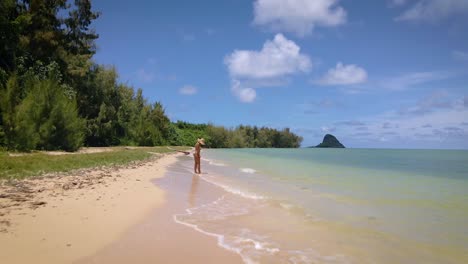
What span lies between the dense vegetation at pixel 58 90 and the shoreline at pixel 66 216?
45.2 feet

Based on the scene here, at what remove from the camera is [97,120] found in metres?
39.0

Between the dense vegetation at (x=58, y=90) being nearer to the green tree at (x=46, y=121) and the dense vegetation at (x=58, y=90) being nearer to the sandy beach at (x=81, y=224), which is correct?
the green tree at (x=46, y=121)

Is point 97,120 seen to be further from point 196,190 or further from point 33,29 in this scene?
point 196,190

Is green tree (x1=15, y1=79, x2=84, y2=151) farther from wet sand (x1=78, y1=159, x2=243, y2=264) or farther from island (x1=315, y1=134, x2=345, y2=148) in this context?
island (x1=315, y1=134, x2=345, y2=148)

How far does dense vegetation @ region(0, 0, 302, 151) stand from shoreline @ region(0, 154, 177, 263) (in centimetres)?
1379

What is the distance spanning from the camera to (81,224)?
18.4 feet

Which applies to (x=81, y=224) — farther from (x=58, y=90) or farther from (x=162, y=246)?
(x=58, y=90)

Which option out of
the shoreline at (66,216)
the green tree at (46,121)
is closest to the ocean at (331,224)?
the shoreline at (66,216)

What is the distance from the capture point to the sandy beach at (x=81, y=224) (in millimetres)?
4383

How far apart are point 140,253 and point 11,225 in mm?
2108

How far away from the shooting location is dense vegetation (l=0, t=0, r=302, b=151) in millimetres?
20812

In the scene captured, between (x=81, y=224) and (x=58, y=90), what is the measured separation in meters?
21.1

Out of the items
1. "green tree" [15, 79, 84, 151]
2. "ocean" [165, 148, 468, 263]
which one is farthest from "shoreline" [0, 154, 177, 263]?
"green tree" [15, 79, 84, 151]

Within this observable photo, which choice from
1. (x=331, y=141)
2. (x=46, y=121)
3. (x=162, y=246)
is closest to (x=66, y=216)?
(x=162, y=246)
